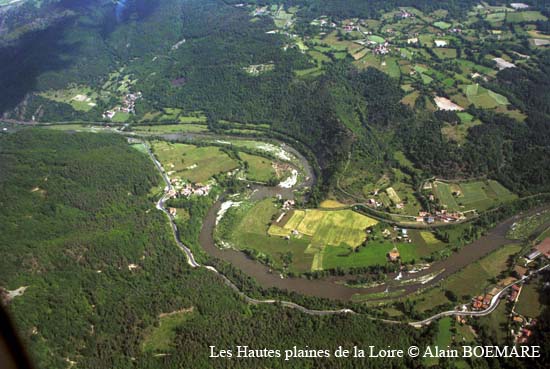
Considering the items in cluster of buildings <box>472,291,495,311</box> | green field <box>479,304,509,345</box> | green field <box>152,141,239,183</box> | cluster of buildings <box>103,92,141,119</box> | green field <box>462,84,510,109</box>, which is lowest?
cluster of buildings <box>103,92,141,119</box>

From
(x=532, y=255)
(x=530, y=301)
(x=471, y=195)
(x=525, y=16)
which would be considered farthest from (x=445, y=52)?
(x=530, y=301)

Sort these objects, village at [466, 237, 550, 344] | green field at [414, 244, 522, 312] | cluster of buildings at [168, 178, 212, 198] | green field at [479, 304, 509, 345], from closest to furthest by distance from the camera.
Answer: green field at [479, 304, 509, 345], village at [466, 237, 550, 344], green field at [414, 244, 522, 312], cluster of buildings at [168, 178, 212, 198]

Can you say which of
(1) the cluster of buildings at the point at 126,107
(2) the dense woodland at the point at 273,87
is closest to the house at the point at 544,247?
(2) the dense woodland at the point at 273,87

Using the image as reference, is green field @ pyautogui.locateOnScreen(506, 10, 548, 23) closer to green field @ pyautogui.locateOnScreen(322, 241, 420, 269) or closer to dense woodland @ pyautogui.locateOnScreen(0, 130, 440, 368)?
green field @ pyautogui.locateOnScreen(322, 241, 420, 269)

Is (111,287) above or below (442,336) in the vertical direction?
above

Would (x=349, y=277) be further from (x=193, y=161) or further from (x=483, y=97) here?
(x=483, y=97)

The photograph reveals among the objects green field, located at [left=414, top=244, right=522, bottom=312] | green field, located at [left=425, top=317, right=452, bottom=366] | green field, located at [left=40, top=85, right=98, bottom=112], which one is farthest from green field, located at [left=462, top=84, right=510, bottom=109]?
green field, located at [left=40, top=85, right=98, bottom=112]

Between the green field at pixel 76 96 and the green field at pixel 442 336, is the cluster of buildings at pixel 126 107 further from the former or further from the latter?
the green field at pixel 442 336
